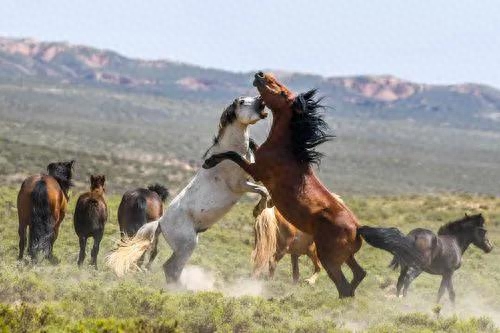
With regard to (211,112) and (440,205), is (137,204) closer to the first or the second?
(440,205)

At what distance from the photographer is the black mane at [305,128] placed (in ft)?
28.7

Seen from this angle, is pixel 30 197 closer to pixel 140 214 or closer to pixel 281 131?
pixel 140 214

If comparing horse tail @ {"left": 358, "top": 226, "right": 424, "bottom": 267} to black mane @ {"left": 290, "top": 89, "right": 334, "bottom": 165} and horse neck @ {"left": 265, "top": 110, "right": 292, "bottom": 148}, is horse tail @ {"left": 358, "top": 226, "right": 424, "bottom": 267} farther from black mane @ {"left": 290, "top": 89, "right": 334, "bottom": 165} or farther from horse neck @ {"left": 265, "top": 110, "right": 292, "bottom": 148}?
horse neck @ {"left": 265, "top": 110, "right": 292, "bottom": 148}

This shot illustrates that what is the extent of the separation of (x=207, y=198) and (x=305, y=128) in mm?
1542

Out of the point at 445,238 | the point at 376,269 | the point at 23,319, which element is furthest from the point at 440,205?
the point at 23,319

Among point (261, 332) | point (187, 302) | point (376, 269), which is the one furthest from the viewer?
point (376, 269)

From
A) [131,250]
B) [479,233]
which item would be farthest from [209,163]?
[479,233]

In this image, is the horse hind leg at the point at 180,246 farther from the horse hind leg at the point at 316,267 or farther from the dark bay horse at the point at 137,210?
the horse hind leg at the point at 316,267

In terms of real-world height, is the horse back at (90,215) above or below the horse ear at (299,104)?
below

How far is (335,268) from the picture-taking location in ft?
28.1

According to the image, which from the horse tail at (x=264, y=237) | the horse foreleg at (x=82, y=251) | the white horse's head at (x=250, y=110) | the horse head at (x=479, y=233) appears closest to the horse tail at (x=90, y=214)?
the horse foreleg at (x=82, y=251)

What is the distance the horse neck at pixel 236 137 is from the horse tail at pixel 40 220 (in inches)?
147

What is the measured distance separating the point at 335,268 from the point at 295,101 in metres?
1.93

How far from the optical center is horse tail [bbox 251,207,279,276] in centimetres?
1034
